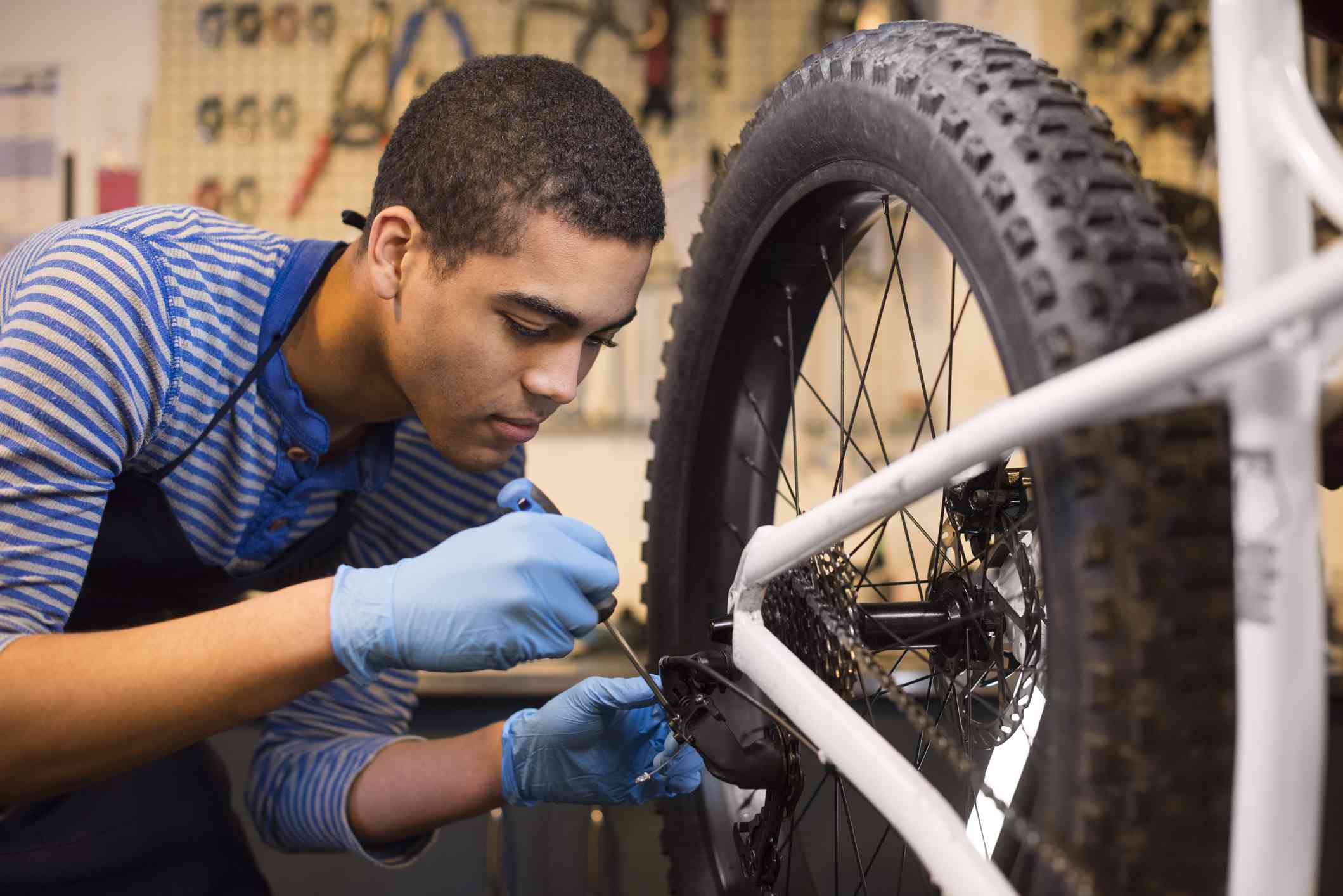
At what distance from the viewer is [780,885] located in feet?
2.76

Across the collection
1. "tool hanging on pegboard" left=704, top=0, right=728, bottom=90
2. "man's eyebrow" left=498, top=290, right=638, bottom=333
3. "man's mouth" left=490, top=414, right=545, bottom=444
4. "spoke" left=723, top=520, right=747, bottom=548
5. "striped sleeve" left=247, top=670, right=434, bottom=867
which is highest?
"tool hanging on pegboard" left=704, top=0, right=728, bottom=90

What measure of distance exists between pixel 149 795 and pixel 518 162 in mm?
677

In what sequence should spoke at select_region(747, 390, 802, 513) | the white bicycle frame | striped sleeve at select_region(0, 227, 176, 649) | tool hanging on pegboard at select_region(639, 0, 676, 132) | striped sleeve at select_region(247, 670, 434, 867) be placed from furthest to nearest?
tool hanging on pegboard at select_region(639, 0, 676, 132) → striped sleeve at select_region(247, 670, 434, 867) → spoke at select_region(747, 390, 802, 513) → striped sleeve at select_region(0, 227, 176, 649) → the white bicycle frame

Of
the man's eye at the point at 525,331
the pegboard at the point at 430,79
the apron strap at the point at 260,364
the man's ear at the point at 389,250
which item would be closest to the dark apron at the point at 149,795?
the apron strap at the point at 260,364

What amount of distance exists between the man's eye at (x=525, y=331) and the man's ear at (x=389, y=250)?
106 millimetres

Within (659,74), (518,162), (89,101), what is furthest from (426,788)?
(89,101)

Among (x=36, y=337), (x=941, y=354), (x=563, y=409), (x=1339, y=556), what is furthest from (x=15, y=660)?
(x=1339, y=556)

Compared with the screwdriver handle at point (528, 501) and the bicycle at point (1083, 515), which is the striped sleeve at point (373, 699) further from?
the bicycle at point (1083, 515)

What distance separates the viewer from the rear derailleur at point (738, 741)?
65 cm

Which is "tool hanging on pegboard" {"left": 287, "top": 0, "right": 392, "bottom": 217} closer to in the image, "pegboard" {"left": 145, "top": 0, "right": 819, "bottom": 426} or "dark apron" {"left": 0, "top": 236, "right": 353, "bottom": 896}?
"pegboard" {"left": 145, "top": 0, "right": 819, "bottom": 426}

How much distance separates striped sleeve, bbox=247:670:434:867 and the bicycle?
474 mm

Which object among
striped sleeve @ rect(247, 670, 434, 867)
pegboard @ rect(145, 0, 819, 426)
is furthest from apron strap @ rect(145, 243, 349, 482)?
pegboard @ rect(145, 0, 819, 426)

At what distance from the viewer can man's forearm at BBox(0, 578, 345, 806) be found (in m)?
0.63

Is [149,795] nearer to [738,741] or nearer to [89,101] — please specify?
[738,741]
